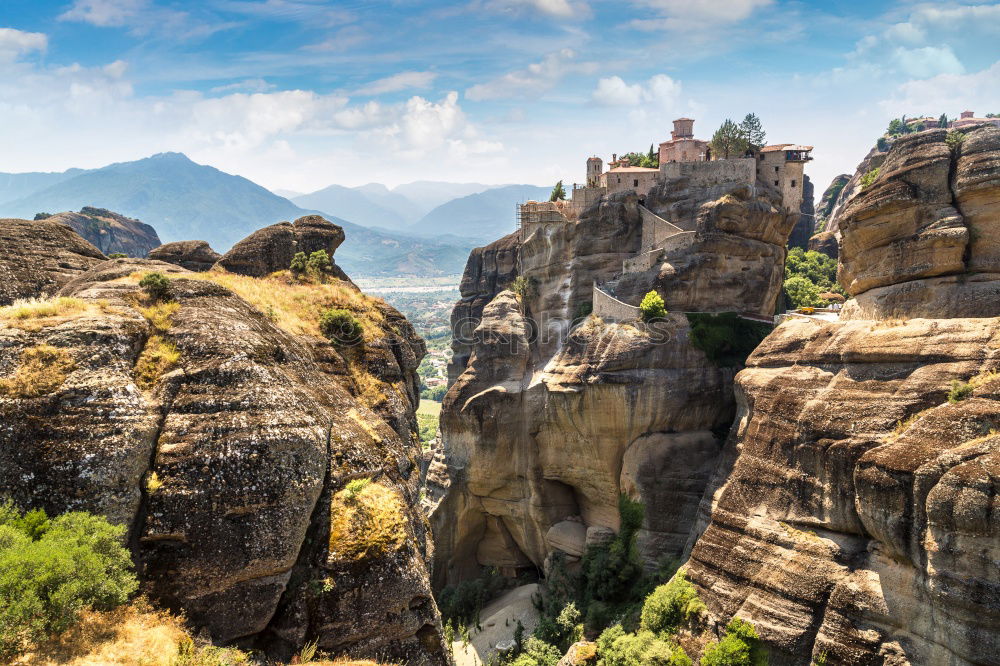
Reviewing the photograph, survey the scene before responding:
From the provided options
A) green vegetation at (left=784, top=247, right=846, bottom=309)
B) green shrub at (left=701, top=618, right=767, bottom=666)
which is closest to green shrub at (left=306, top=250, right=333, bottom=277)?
green shrub at (left=701, top=618, right=767, bottom=666)

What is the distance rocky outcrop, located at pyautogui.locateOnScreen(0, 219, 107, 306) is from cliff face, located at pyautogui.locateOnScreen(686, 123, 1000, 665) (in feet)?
102

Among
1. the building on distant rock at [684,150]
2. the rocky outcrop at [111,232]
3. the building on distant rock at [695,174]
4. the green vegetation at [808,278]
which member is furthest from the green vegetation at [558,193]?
the rocky outcrop at [111,232]

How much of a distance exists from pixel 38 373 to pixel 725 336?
38670 millimetres

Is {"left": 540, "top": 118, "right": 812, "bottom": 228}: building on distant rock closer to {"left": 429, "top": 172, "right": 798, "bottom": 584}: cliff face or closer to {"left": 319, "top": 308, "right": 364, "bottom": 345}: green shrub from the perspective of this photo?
{"left": 429, "top": 172, "right": 798, "bottom": 584}: cliff face

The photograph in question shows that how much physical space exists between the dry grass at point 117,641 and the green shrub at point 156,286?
8.37 metres

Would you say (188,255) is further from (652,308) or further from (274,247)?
(652,308)

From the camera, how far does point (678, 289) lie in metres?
42.5

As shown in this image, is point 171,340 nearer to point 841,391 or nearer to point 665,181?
point 841,391

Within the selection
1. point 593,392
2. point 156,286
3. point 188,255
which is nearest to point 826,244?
point 593,392

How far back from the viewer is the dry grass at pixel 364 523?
14695 mm

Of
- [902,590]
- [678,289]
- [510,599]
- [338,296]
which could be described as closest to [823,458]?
[902,590]

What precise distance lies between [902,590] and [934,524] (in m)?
3.46

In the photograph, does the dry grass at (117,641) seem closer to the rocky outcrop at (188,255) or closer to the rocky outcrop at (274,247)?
the rocky outcrop at (274,247)

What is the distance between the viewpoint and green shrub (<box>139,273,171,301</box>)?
1609 cm
